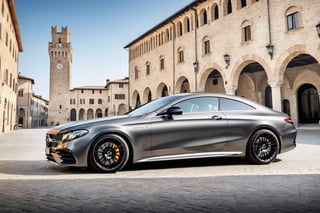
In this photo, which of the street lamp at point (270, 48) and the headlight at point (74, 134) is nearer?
the headlight at point (74, 134)

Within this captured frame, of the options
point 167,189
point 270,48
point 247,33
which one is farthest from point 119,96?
point 167,189

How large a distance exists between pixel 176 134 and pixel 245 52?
1720 centimetres

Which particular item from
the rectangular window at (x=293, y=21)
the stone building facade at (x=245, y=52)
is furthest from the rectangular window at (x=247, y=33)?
the rectangular window at (x=293, y=21)

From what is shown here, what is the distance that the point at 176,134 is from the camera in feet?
18.4

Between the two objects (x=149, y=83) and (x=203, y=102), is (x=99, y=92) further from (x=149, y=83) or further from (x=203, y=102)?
(x=203, y=102)

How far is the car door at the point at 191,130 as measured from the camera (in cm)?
554

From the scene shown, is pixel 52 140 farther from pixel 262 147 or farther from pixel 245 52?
pixel 245 52

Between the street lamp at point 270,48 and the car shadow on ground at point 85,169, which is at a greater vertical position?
the street lamp at point 270,48

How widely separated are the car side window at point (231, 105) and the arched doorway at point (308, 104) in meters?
21.6

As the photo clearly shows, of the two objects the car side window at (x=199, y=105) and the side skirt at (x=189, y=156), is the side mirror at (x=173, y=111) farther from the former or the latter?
the side skirt at (x=189, y=156)

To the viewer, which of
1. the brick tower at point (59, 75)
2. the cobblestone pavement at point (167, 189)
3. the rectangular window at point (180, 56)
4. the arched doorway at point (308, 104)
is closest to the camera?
the cobblestone pavement at point (167, 189)

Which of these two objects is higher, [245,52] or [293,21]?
[293,21]

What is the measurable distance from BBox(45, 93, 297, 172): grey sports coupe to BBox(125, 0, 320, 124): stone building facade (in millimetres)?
13081

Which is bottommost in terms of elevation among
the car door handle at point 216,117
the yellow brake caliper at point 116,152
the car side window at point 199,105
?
the yellow brake caliper at point 116,152
